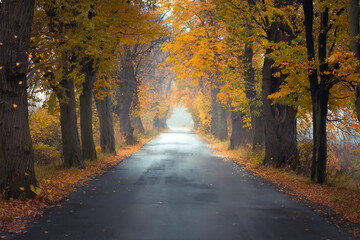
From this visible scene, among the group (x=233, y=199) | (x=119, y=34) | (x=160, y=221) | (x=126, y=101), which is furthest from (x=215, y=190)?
(x=126, y=101)

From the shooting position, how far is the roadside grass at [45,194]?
7.13 m

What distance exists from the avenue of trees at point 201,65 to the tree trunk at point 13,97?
0.07 feet

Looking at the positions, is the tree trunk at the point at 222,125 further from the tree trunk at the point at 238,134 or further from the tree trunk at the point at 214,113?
the tree trunk at the point at 238,134

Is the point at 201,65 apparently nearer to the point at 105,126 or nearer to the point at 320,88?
the point at 105,126

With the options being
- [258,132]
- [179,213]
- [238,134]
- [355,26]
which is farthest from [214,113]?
[179,213]

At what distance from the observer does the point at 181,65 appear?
898 inches

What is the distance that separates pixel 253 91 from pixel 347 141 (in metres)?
5.77

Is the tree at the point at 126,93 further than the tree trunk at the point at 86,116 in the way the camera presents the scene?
Yes

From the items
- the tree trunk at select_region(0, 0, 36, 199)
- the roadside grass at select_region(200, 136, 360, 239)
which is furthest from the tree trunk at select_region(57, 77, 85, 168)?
the roadside grass at select_region(200, 136, 360, 239)

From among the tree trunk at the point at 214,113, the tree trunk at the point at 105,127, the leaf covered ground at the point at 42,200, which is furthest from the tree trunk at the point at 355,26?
the tree trunk at the point at 214,113

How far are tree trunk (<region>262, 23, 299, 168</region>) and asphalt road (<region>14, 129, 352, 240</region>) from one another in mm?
3422

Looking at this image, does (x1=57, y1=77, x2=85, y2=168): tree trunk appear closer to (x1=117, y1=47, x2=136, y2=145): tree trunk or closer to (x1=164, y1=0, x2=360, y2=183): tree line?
(x1=164, y1=0, x2=360, y2=183): tree line

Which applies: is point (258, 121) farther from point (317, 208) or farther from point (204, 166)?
point (317, 208)

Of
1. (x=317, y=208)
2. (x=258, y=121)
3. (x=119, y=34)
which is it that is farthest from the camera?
(x=258, y=121)
